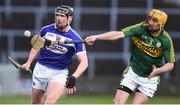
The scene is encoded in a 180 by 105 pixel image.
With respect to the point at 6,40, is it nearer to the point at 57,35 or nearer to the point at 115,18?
the point at 115,18

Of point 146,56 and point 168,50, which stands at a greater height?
point 168,50

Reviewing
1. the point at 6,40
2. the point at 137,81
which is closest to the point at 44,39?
the point at 137,81

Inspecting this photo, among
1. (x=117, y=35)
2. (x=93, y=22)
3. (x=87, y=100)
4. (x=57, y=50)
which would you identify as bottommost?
(x=87, y=100)

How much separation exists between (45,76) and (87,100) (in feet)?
29.7

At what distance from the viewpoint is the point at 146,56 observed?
658 inches

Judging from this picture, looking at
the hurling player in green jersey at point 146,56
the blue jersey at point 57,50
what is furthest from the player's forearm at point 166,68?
the blue jersey at point 57,50

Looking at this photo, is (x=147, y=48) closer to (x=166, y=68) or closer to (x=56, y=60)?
(x=166, y=68)

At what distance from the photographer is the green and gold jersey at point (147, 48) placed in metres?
16.5

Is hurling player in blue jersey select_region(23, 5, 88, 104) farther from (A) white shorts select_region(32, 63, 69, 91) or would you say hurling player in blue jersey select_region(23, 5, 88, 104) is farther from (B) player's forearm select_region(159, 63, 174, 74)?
(B) player's forearm select_region(159, 63, 174, 74)

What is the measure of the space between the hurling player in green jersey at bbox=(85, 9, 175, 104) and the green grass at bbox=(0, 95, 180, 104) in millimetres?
7372

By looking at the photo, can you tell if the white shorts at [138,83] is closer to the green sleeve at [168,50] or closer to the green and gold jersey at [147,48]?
the green and gold jersey at [147,48]

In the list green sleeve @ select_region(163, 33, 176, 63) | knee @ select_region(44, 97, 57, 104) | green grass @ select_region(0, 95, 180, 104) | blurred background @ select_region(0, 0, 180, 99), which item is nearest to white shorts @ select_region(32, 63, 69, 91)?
knee @ select_region(44, 97, 57, 104)

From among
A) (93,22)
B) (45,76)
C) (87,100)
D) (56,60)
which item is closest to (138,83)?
(56,60)

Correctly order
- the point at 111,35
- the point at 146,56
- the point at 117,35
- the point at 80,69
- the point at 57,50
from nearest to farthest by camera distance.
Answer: the point at 80,69 → the point at 111,35 → the point at 117,35 → the point at 57,50 → the point at 146,56
